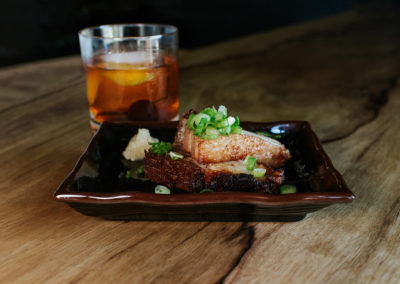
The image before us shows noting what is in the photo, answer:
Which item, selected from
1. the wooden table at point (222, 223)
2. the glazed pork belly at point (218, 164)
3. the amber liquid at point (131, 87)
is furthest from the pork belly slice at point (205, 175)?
the amber liquid at point (131, 87)

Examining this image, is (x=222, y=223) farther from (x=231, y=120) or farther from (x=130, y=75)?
(x=130, y=75)

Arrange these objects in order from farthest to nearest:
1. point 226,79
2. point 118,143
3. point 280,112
Answer: 1. point 226,79
2. point 280,112
3. point 118,143

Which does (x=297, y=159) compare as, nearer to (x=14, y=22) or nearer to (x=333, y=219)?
(x=333, y=219)

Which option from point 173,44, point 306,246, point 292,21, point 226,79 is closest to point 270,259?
point 306,246

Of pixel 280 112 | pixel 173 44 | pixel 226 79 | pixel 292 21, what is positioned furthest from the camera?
pixel 292 21

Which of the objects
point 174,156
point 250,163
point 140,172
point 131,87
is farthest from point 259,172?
point 131,87

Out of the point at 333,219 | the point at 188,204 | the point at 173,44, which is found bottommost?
the point at 333,219
